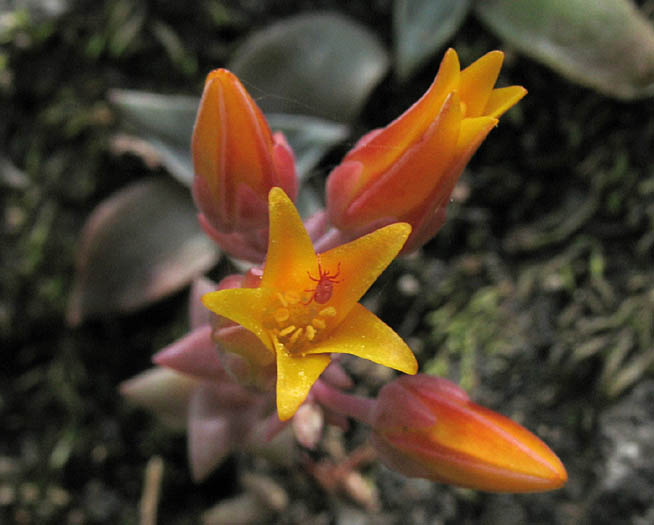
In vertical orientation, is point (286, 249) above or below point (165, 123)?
above

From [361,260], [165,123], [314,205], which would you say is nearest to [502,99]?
[361,260]

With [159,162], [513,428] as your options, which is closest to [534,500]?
[513,428]

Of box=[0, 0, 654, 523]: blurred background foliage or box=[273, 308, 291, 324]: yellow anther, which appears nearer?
box=[273, 308, 291, 324]: yellow anther

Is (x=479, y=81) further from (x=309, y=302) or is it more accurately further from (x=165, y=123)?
(x=165, y=123)

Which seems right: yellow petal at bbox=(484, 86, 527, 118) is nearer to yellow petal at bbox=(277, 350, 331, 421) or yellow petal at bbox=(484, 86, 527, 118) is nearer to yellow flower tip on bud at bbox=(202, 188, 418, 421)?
yellow flower tip on bud at bbox=(202, 188, 418, 421)

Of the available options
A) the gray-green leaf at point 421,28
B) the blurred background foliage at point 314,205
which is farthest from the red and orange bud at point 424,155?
the gray-green leaf at point 421,28

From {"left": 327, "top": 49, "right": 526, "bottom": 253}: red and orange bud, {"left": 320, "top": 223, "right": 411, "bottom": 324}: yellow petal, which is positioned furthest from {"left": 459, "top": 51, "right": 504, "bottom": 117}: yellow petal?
{"left": 320, "top": 223, "right": 411, "bottom": 324}: yellow petal

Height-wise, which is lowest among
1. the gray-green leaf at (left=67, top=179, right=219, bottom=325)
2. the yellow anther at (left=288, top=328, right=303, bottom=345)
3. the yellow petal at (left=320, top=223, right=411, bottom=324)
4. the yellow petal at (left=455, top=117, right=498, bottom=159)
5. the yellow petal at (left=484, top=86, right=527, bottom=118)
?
the gray-green leaf at (left=67, top=179, right=219, bottom=325)
